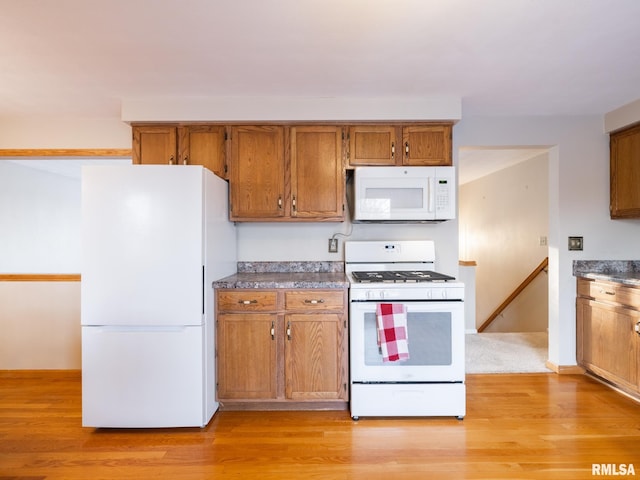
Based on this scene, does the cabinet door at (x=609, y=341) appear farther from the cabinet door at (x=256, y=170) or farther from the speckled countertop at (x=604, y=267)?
the cabinet door at (x=256, y=170)

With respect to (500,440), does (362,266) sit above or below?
above

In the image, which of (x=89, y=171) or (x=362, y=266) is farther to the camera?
(x=362, y=266)

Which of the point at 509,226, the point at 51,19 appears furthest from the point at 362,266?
the point at 509,226

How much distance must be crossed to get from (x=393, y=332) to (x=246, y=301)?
0.98 meters

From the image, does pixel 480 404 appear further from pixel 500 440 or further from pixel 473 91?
pixel 473 91

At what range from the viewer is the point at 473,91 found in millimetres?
→ 2580

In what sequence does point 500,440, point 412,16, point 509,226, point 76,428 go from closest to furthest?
point 412,16 < point 500,440 < point 76,428 < point 509,226

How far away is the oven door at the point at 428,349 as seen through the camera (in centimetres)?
233

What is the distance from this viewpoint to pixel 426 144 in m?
2.77

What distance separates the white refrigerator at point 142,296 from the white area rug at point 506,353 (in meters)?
2.41

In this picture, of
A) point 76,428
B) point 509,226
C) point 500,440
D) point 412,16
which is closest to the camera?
point 412,16

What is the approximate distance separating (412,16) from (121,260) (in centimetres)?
205

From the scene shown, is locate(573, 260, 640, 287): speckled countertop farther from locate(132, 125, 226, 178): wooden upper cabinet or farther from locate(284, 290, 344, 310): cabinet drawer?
locate(132, 125, 226, 178): wooden upper cabinet

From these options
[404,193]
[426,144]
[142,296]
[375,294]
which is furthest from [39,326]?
[426,144]
